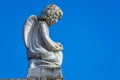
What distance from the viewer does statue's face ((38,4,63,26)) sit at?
15758 millimetres

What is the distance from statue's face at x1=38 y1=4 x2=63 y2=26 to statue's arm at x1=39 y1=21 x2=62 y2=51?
17 centimetres

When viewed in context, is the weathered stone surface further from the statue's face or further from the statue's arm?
the statue's face

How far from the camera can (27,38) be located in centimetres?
1553

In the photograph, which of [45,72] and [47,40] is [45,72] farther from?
[47,40]

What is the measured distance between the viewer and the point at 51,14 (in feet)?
51.8

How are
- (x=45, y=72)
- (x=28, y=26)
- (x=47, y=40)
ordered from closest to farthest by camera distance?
1. (x=45, y=72)
2. (x=47, y=40)
3. (x=28, y=26)

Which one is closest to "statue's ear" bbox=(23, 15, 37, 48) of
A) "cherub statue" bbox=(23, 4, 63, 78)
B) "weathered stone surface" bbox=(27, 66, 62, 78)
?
"cherub statue" bbox=(23, 4, 63, 78)

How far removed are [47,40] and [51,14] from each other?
3.25ft

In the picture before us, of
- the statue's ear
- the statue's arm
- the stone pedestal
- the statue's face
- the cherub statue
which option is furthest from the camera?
the statue's face

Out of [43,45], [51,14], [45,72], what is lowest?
[45,72]

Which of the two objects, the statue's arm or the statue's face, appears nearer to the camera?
the statue's arm

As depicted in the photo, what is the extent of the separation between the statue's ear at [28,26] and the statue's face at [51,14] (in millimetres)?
294

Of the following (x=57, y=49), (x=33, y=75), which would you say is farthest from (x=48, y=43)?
(x=33, y=75)

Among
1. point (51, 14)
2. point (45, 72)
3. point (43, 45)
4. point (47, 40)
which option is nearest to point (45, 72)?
point (45, 72)
